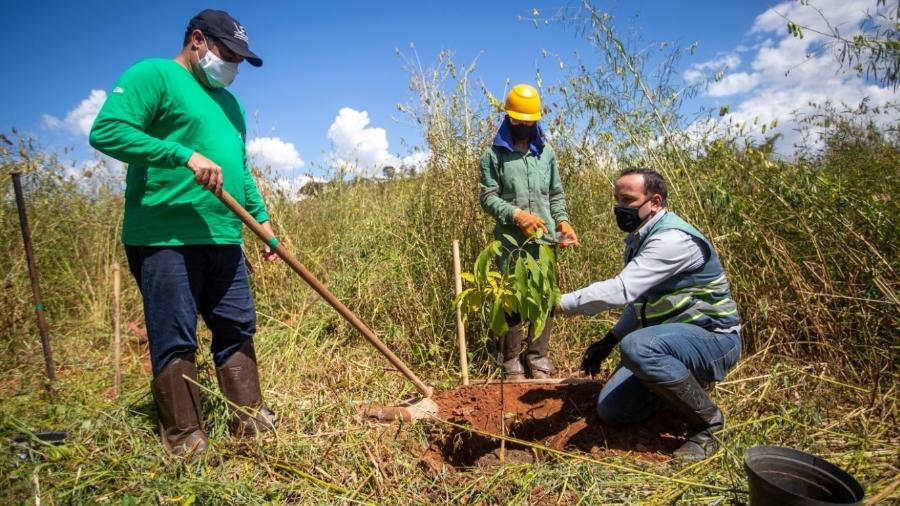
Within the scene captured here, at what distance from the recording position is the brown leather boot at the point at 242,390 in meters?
2.44

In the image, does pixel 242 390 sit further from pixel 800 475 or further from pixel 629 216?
pixel 800 475

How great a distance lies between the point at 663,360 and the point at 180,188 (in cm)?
226

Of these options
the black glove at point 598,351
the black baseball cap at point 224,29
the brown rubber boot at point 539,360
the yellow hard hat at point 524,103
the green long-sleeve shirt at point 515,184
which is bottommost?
the brown rubber boot at point 539,360

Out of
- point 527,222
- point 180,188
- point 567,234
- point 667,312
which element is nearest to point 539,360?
point 567,234

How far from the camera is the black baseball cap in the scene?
218 cm

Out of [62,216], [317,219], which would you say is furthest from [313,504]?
[62,216]

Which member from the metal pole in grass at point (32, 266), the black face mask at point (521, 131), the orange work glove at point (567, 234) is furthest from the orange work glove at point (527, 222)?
the metal pole in grass at point (32, 266)

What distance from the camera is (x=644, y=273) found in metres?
2.24

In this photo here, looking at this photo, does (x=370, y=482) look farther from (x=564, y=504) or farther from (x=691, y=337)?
(x=691, y=337)

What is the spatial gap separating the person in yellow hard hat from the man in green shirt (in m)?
1.58

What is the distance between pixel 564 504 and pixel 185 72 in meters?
2.42

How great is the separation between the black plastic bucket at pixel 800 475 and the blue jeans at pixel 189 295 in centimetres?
224

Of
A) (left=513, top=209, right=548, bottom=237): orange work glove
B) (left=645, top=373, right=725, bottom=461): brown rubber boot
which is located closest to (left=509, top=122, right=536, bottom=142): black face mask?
(left=513, top=209, right=548, bottom=237): orange work glove

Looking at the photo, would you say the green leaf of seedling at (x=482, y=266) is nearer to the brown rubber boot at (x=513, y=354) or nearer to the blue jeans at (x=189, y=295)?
the blue jeans at (x=189, y=295)
